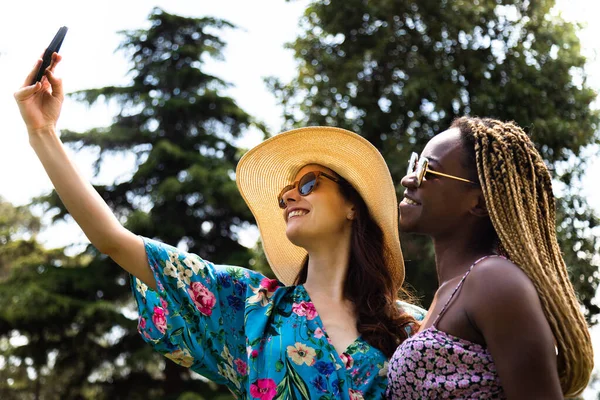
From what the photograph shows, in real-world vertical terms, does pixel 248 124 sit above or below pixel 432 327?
below

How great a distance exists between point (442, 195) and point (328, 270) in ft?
3.31

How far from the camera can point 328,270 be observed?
325 cm

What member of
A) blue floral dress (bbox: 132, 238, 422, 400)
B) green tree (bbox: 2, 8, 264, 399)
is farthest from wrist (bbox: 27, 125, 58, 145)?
green tree (bbox: 2, 8, 264, 399)

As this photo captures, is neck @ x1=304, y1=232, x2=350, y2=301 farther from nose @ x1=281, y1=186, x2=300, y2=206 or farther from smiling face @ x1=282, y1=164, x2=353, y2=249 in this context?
nose @ x1=281, y1=186, x2=300, y2=206

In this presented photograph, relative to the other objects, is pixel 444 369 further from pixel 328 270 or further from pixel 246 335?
pixel 328 270

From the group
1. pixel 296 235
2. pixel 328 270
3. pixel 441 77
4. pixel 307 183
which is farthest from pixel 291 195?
pixel 441 77

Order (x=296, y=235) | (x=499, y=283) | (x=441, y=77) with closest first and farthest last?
(x=499, y=283), (x=296, y=235), (x=441, y=77)

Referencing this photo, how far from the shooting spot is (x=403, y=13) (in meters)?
15.0

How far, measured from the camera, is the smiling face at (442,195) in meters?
2.31

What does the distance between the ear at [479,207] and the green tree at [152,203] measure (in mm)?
14951

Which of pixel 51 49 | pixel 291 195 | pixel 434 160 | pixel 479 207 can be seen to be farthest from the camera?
pixel 291 195

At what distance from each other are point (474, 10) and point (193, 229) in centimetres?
917

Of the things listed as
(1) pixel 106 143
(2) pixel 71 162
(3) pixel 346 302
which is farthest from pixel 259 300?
(1) pixel 106 143

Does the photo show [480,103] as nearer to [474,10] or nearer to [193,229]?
[474,10]
